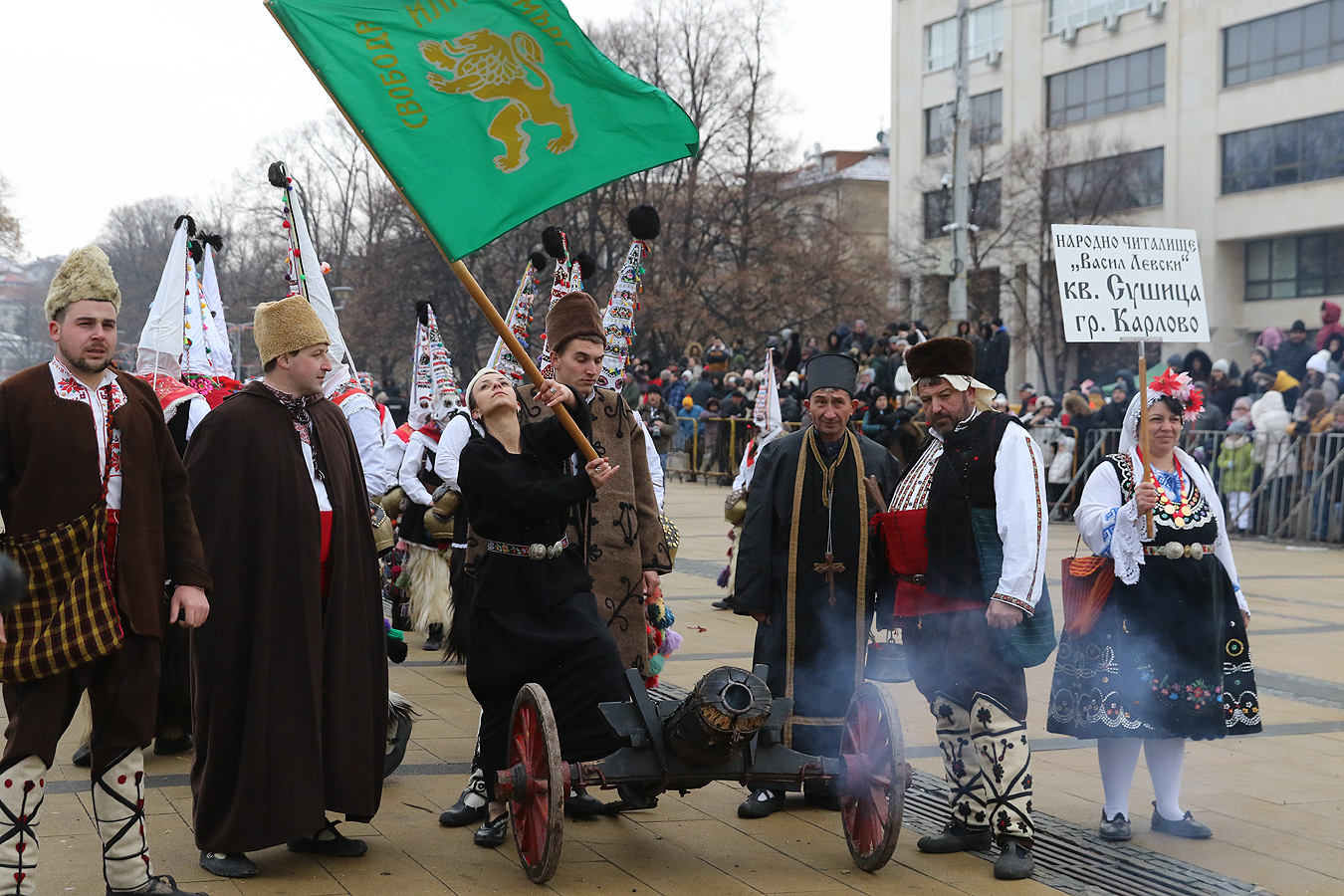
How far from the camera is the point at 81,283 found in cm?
421

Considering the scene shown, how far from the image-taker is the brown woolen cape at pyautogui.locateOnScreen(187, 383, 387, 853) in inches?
182

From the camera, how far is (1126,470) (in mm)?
5754

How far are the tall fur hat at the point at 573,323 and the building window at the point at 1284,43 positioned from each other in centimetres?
3622

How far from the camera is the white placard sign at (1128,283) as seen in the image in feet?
19.6

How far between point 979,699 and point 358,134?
9.82 feet

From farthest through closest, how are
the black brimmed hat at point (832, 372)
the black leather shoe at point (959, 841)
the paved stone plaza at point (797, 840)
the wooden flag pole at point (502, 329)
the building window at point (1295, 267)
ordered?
the building window at point (1295, 267) → the black brimmed hat at point (832, 372) → the black leather shoe at point (959, 841) → the paved stone plaza at point (797, 840) → the wooden flag pole at point (502, 329)

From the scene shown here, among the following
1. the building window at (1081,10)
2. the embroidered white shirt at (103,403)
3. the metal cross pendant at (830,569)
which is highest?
the building window at (1081,10)

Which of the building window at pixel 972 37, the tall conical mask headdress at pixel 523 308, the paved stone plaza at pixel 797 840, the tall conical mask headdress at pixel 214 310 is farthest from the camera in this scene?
the building window at pixel 972 37

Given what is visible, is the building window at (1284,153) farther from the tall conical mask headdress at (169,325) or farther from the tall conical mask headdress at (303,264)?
the tall conical mask headdress at (169,325)

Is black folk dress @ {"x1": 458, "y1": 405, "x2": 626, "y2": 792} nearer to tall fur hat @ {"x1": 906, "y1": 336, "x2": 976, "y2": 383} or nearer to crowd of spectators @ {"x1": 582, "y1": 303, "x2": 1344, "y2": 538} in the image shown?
tall fur hat @ {"x1": 906, "y1": 336, "x2": 976, "y2": 383}

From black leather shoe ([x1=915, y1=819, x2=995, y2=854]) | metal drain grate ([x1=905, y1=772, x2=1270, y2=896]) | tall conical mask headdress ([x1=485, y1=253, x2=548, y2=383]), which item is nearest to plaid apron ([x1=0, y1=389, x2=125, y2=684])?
black leather shoe ([x1=915, y1=819, x2=995, y2=854])

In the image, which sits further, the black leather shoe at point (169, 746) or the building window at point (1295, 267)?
the building window at point (1295, 267)

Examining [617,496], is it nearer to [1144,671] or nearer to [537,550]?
[537,550]

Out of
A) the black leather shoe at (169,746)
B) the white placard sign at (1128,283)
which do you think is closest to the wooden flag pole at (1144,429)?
the white placard sign at (1128,283)
